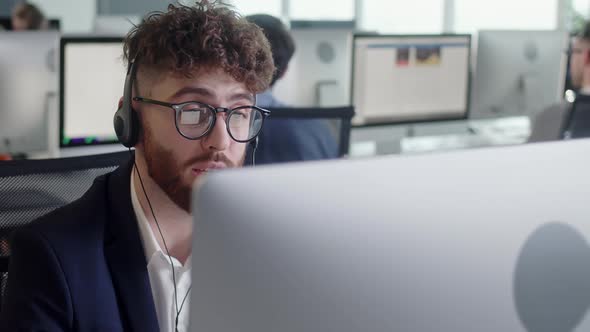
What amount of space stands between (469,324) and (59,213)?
673 mm

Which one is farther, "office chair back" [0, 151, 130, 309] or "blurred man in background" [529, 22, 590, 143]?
"blurred man in background" [529, 22, 590, 143]

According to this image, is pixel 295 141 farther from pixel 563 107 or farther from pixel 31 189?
pixel 563 107

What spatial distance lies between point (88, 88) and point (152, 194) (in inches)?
64.1

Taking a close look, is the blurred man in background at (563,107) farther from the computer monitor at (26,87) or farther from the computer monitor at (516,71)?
the computer monitor at (26,87)

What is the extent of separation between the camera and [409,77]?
11.3 ft

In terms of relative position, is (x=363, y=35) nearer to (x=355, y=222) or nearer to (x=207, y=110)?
(x=207, y=110)

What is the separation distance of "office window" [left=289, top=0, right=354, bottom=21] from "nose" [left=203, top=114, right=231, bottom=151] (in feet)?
21.5

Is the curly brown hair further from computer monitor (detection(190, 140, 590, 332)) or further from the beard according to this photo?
computer monitor (detection(190, 140, 590, 332))

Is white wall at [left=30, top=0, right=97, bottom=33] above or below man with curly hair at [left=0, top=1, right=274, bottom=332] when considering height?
above

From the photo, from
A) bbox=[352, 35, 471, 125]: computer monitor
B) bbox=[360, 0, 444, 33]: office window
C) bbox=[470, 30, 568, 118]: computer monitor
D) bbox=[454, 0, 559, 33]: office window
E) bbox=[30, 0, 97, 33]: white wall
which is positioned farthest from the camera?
bbox=[454, 0, 559, 33]: office window

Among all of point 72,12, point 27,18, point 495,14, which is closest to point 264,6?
point 72,12

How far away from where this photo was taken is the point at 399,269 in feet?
1.99

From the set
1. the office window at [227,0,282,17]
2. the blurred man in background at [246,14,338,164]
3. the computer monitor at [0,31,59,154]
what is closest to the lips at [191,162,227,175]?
the blurred man in background at [246,14,338,164]

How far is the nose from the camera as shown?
1.16 metres
